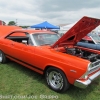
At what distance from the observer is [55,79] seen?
11.3 feet

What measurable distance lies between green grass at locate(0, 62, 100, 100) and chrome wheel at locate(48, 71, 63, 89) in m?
0.19

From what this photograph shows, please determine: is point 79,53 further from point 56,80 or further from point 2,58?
point 2,58

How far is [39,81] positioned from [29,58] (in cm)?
77

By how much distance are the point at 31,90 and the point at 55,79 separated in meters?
0.70

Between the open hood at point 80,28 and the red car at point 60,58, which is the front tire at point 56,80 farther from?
the open hood at point 80,28

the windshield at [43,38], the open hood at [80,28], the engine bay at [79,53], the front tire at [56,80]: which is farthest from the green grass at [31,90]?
the open hood at [80,28]

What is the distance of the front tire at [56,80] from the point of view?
3143mm

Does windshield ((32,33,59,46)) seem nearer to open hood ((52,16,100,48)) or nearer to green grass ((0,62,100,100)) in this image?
open hood ((52,16,100,48))

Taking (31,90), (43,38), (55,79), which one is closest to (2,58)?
(43,38)

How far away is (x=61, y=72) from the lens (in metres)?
3.13

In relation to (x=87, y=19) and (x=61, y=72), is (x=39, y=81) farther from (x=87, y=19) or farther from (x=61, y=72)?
(x=87, y=19)

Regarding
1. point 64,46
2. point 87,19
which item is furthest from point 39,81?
point 87,19

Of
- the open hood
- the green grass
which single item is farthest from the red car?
the green grass

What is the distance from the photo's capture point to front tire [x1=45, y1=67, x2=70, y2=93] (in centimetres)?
314
